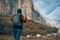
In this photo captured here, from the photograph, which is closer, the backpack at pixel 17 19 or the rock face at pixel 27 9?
the backpack at pixel 17 19

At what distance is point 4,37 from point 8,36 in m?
0.15

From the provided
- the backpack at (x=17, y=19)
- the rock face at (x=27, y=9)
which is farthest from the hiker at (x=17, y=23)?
the rock face at (x=27, y=9)

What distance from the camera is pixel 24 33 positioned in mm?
11719

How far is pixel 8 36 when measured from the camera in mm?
11648

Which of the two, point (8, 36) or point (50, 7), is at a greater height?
point (50, 7)

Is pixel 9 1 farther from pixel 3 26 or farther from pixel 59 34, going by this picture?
pixel 59 34

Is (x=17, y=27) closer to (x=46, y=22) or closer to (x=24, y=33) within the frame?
(x=24, y=33)

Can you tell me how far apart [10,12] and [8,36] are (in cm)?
86

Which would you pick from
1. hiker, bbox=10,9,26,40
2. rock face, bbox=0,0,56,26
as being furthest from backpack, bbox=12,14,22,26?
rock face, bbox=0,0,56,26

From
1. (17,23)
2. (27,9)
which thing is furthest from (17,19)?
(27,9)

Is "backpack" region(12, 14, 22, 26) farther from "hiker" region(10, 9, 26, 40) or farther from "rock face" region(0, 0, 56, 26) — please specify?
"rock face" region(0, 0, 56, 26)

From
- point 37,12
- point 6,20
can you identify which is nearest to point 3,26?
point 6,20

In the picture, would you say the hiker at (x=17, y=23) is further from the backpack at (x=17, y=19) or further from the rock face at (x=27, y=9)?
the rock face at (x=27, y=9)

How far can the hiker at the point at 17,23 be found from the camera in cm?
1159
